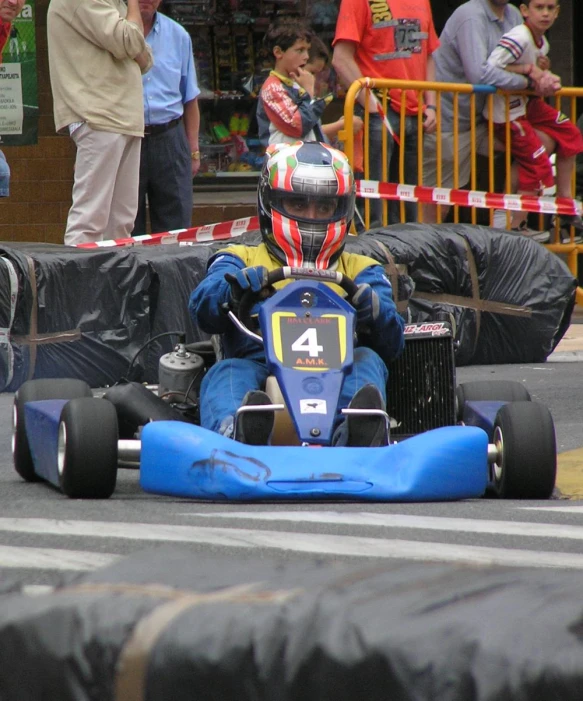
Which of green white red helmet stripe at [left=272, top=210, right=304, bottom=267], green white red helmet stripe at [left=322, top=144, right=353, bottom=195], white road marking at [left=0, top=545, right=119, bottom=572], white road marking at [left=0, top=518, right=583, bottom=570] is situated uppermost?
green white red helmet stripe at [left=322, top=144, right=353, bottom=195]

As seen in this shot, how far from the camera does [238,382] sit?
5.52 meters

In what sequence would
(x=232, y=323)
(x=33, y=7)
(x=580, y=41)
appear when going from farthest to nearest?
1. (x=580, y=41)
2. (x=33, y=7)
3. (x=232, y=323)

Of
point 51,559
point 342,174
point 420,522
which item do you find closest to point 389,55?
point 342,174

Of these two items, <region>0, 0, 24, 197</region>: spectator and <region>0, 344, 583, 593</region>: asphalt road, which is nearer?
<region>0, 344, 583, 593</region>: asphalt road

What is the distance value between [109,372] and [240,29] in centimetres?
527

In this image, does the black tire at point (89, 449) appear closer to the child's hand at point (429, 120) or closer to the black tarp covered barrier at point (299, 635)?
the black tarp covered barrier at point (299, 635)

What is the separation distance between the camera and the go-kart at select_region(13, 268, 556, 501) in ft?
16.1

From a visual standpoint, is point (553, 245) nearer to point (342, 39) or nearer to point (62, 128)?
point (342, 39)

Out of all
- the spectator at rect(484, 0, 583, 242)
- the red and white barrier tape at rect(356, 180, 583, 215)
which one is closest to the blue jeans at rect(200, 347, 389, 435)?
the red and white barrier tape at rect(356, 180, 583, 215)

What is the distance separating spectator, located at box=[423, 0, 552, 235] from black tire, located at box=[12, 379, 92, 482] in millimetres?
5270

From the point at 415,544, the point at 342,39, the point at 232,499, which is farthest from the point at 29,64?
the point at 415,544

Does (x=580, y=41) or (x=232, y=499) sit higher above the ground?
(x=580, y=41)

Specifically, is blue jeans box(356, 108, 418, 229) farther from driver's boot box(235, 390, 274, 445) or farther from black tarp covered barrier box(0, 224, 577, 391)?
driver's boot box(235, 390, 274, 445)

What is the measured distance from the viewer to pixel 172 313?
8.73 m
